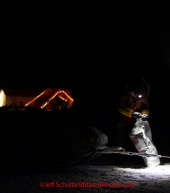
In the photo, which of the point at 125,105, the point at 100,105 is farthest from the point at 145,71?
the point at 125,105

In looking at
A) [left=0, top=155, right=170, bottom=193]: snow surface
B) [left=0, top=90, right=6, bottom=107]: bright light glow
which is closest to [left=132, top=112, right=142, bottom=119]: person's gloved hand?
[left=0, top=155, right=170, bottom=193]: snow surface

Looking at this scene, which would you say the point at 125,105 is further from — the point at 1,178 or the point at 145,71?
the point at 145,71

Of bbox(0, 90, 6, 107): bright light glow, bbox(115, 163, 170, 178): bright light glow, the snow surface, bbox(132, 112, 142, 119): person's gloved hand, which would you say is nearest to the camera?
the snow surface

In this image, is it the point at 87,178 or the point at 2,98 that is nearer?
the point at 87,178

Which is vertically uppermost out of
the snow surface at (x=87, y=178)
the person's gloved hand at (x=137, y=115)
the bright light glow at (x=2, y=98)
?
the bright light glow at (x=2, y=98)

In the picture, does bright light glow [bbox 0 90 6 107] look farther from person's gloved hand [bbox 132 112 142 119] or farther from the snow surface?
person's gloved hand [bbox 132 112 142 119]

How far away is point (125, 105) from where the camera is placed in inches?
319

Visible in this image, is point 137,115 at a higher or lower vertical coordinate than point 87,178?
higher

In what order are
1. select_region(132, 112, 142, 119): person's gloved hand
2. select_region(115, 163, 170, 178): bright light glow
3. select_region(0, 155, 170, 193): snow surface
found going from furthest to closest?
select_region(132, 112, 142, 119): person's gloved hand, select_region(115, 163, 170, 178): bright light glow, select_region(0, 155, 170, 193): snow surface

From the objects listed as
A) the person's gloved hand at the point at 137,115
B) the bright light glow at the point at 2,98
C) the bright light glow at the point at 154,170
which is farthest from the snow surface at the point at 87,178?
the bright light glow at the point at 2,98

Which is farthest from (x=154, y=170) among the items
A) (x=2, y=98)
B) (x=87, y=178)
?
(x=2, y=98)

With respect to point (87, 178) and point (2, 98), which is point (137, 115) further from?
point (2, 98)

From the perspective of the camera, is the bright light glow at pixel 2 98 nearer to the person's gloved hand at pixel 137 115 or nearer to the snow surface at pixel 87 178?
the snow surface at pixel 87 178

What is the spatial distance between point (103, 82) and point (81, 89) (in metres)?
1.86
